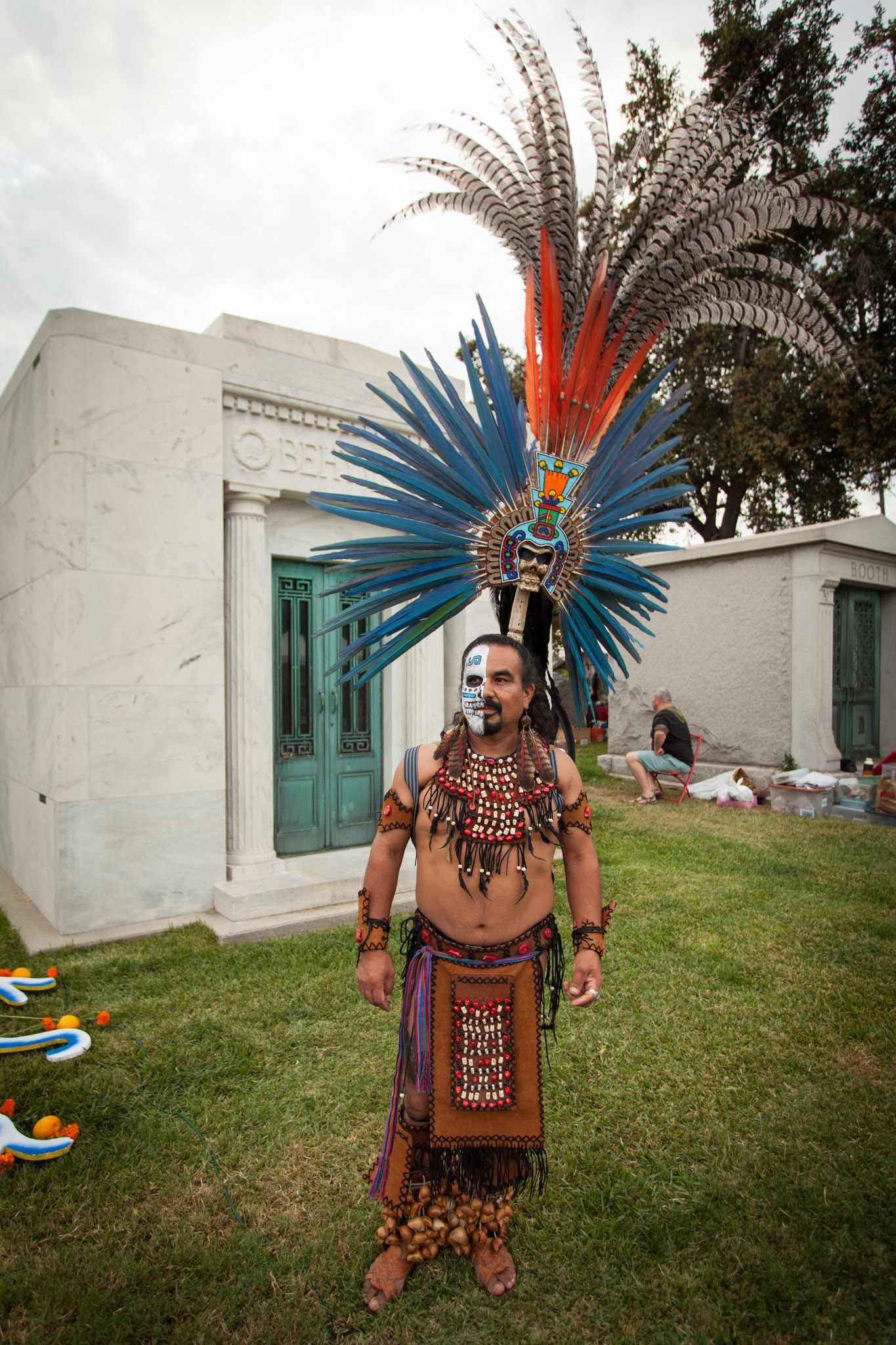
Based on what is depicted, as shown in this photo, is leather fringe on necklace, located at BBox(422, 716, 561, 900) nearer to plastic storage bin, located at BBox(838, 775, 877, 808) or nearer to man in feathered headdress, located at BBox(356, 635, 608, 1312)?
man in feathered headdress, located at BBox(356, 635, 608, 1312)

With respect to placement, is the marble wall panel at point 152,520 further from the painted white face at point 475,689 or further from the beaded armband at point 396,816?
the painted white face at point 475,689

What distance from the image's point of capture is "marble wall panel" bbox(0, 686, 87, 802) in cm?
462

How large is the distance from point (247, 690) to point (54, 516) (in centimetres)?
168

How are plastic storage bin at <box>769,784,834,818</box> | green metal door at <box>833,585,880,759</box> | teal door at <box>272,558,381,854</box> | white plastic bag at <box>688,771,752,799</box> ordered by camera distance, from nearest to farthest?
teal door at <box>272,558,381,854</box>
plastic storage bin at <box>769,784,834,818</box>
white plastic bag at <box>688,771,752,799</box>
green metal door at <box>833,585,880,759</box>

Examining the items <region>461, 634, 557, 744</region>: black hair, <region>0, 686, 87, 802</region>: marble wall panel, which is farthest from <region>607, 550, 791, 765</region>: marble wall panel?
<region>461, 634, 557, 744</region>: black hair

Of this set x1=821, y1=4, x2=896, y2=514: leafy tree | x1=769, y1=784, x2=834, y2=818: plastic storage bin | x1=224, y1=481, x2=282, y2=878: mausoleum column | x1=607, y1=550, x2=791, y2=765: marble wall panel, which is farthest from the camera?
x1=821, y1=4, x2=896, y2=514: leafy tree

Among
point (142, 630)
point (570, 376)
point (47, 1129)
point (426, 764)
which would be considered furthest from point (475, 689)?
point (142, 630)

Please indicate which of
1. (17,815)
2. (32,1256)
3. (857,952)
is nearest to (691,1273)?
(32,1256)

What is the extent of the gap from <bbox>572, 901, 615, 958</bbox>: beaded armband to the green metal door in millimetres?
8708

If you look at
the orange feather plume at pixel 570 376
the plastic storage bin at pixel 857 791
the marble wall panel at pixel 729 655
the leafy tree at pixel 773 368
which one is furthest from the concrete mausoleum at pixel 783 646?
the orange feather plume at pixel 570 376

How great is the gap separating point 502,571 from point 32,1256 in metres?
2.55

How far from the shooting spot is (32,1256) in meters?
2.24

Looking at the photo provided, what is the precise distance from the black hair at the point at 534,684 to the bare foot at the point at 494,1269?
1583 mm

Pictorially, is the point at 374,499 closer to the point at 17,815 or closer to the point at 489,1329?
the point at 489,1329
